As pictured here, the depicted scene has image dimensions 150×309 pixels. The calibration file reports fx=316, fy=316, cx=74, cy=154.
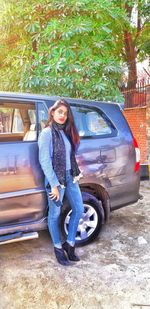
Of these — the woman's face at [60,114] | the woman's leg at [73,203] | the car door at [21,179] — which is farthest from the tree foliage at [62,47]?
the woman's leg at [73,203]

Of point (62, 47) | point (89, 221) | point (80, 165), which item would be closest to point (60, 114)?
point (80, 165)

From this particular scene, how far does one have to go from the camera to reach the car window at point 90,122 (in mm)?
3697

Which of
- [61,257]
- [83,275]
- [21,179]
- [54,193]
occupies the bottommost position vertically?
[83,275]

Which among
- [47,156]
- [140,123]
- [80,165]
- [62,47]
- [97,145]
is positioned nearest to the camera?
[47,156]

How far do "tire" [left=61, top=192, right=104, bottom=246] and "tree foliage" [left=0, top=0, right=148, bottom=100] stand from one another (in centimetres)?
228

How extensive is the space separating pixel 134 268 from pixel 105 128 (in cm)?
164

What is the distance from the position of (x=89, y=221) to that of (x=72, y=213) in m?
0.53

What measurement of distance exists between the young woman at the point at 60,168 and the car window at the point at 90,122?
0.54 meters

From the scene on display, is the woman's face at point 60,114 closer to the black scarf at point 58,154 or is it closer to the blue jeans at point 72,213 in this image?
the black scarf at point 58,154

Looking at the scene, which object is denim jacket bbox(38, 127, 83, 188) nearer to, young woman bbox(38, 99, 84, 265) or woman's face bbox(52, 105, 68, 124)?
young woman bbox(38, 99, 84, 265)

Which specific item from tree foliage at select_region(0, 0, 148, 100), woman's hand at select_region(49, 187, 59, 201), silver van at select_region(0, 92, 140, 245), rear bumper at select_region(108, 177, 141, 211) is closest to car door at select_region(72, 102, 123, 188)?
silver van at select_region(0, 92, 140, 245)

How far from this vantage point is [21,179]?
10.5 feet

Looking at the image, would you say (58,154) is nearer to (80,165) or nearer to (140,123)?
(80,165)

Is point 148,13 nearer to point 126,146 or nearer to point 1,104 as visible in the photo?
point 126,146
